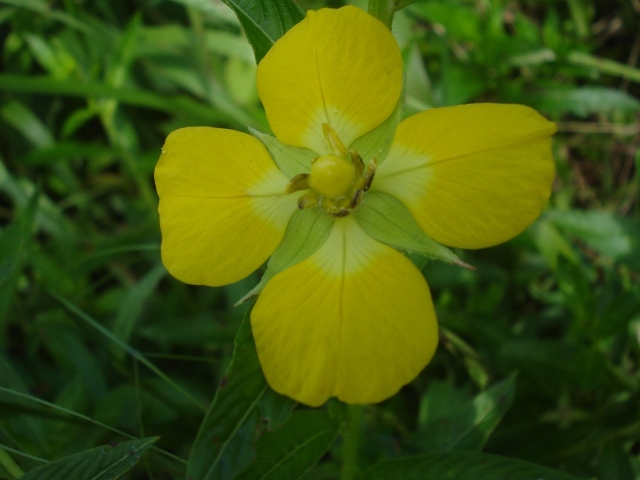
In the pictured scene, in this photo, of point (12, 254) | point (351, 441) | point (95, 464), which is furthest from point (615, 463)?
point (12, 254)

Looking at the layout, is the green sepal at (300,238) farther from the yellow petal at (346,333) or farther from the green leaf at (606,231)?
the green leaf at (606,231)

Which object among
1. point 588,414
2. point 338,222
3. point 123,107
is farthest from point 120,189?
point 588,414

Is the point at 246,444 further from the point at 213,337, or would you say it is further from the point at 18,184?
the point at 18,184

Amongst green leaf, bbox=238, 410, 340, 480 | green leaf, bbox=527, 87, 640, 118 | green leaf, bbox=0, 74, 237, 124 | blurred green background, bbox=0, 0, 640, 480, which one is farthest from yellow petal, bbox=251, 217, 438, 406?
green leaf, bbox=527, 87, 640, 118

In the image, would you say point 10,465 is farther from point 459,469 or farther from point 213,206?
point 459,469

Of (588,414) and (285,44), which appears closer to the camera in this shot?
(285,44)

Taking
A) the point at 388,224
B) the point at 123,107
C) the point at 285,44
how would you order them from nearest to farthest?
1. the point at 285,44
2. the point at 388,224
3. the point at 123,107

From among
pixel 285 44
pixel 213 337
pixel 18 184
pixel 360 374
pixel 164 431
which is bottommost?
pixel 164 431
